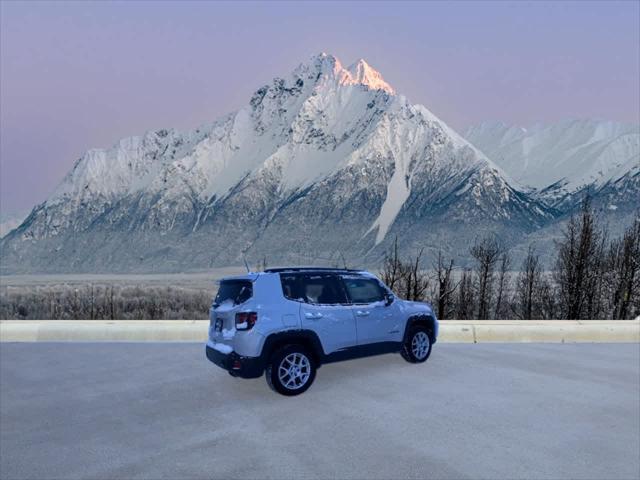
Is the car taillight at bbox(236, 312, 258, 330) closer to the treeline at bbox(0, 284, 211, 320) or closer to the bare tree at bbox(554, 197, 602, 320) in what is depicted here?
the bare tree at bbox(554, 197, 602, 320)

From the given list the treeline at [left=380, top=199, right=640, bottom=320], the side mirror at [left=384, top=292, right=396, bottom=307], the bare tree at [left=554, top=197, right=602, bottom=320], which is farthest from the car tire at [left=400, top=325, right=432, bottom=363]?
the bare tree at [left=554, top=197, right=602, bottom=320]

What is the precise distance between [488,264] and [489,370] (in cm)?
5886

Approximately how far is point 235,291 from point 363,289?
174 centimetres

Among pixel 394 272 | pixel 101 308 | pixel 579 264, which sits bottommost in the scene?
pixel 101 308

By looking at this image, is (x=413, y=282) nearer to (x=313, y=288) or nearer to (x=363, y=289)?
(x=363, y=289)

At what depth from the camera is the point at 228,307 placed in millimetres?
6770

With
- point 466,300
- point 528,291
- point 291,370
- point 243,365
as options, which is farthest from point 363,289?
point 528,291

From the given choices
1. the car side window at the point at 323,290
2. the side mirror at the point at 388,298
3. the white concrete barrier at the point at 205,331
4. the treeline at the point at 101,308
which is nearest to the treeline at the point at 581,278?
the white concrete barrier at the point at 205,331

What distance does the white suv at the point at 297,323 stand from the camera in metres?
6.42

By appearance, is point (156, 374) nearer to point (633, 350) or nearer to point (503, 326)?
point (503, 326)

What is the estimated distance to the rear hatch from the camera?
21.7ft

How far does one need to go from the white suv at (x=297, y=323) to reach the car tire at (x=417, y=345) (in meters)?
0.44

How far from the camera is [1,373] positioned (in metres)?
8.02

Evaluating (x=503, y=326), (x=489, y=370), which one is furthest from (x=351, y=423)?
(x=503, y=326)
